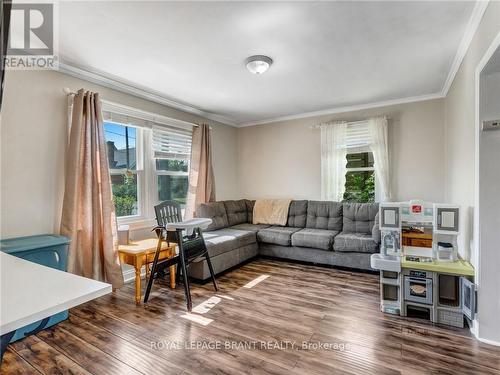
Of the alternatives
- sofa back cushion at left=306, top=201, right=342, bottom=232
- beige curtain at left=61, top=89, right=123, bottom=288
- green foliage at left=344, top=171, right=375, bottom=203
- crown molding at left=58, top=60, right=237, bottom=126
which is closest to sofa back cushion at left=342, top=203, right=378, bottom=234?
sofa back cushion at left=306, top=201, right=342, bottom=232

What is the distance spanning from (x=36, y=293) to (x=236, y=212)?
381 centimetres

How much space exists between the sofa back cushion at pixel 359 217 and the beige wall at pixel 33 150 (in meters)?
3.60

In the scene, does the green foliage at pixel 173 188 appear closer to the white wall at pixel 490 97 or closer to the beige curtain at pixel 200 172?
the beige curtain at pixel 200 172

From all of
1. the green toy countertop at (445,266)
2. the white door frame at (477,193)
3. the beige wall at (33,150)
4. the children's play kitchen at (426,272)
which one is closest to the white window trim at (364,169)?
the children's play kitchen at (426,272)

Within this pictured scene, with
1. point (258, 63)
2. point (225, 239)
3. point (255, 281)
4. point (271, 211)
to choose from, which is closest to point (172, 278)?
point (225, 239)

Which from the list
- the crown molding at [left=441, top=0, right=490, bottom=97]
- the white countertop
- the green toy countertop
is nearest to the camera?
the white countertop

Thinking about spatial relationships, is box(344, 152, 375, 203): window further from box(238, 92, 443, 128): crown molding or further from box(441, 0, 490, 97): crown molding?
A: box(441, 0, 490, 97): crown molding

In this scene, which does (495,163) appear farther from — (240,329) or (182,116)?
(182,116)

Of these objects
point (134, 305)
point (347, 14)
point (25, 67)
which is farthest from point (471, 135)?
point (25, 67)

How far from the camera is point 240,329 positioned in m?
2.17

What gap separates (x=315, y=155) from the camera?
4.54 m

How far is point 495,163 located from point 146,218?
366cm

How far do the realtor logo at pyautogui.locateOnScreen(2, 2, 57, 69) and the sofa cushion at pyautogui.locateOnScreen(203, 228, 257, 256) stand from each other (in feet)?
8.13

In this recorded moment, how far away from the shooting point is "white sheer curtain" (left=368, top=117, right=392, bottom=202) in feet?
12.8
